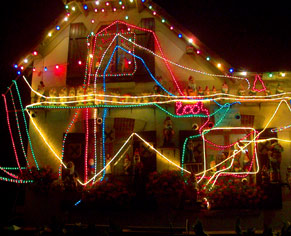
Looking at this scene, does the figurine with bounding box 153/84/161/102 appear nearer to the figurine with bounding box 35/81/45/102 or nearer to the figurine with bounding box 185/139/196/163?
the figurine with bounding box 185/139/196/163

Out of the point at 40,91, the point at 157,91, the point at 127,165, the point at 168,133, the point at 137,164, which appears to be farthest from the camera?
the point at 40,91

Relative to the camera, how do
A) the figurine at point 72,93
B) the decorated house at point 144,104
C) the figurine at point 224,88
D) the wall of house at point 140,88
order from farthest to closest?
the figurine at point 72,93 → the wall of house at point 140,88 → the figurine at point 224,88 → the decorated house at point 144,104

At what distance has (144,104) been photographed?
357 inches

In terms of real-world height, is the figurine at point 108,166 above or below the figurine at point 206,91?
below

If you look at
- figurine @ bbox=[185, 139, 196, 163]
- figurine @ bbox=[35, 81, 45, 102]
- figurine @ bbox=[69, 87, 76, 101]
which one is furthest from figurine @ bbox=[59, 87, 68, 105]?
figurine @ bbox=[185, 139, 196, 163]

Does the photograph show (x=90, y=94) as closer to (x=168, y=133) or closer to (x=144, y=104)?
(x=144, y=104)

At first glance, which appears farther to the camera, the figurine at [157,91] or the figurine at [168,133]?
the figurine at [157,91]

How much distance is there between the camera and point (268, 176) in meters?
8.48

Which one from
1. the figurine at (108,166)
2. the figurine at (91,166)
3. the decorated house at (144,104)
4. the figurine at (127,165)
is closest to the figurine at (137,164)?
the decorated house at (144,104)

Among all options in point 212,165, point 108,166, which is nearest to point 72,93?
point 108,166

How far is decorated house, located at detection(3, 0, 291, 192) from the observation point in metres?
8.98

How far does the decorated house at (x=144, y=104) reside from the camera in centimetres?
898

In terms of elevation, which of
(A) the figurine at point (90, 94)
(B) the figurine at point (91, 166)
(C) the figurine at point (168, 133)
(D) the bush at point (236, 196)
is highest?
(A) the figurine at point (90, 94)

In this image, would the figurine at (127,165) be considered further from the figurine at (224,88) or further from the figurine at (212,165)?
the figurine at (224,88)
